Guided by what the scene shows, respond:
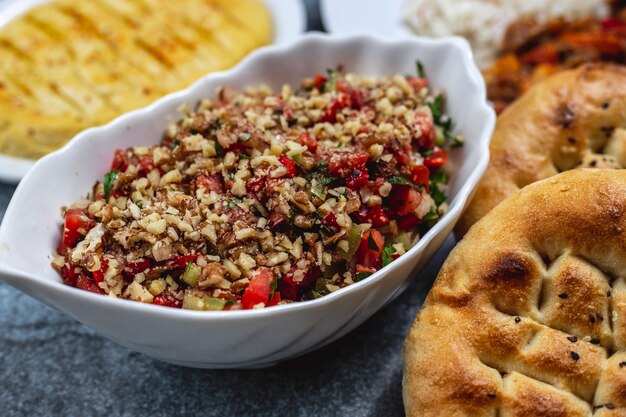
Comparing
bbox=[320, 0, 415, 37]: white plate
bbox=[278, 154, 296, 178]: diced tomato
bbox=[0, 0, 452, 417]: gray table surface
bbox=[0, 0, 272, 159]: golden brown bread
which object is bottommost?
bbox=[0, 0, 452, 417]: gray table surface

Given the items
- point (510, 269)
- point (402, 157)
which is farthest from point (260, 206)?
point (510, 269)

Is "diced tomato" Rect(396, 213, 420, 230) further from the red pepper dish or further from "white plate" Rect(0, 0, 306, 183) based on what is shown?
"white plate" Rect(0, 0, 306, 183)

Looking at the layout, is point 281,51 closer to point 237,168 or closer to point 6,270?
point 237,168

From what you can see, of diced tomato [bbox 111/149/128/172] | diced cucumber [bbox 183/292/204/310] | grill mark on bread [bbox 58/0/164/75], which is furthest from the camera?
grill mark on bread [bbox 58/0/164/75]

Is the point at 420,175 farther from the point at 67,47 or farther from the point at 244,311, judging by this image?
the point at 67,47

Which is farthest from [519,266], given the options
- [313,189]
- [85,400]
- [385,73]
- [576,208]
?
[85,400]

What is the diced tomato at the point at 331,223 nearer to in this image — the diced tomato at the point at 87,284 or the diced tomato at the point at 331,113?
the diced tomato at the point at 331,113

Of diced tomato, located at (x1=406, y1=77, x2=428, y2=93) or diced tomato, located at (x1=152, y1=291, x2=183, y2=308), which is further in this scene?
diced tomato, located at (x1=406, y1=77, x2=428, y2=93)

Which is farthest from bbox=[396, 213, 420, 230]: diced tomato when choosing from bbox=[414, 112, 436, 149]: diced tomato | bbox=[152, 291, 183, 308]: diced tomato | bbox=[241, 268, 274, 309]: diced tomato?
bbox=[152, 291, 183, 308]: diced tomato
